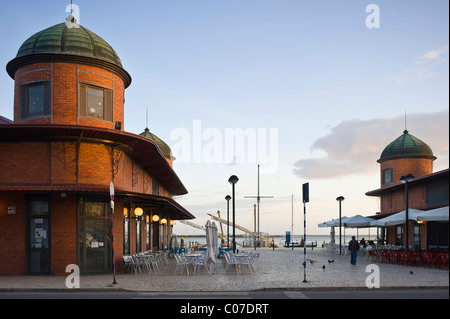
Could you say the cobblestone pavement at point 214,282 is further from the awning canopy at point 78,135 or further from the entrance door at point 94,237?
the awning canopy at point 78,135

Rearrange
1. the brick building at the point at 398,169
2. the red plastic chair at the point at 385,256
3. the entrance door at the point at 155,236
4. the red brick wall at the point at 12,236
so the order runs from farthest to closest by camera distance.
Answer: the brick building at the point at 398,169 < the entrance door at the point at 155,236 < the red plastic chair at the point at 385,256 < the red brick wall at the point at 12,236

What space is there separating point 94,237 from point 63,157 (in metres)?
3.44

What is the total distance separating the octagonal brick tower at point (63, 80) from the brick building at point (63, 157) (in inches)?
1.6

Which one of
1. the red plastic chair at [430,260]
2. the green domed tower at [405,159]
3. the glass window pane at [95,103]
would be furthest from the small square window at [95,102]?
the green domed tower at [405,159]

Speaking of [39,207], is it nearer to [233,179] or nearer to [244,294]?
[244,294]

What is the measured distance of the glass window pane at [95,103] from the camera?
67.9ft

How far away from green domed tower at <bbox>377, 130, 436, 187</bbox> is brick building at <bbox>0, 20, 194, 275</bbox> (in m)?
29.7

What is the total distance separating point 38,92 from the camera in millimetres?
20250

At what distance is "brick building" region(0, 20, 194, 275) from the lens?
18828mm

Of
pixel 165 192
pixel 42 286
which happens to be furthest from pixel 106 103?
pixel 165 192

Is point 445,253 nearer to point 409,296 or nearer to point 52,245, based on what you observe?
point 409,296

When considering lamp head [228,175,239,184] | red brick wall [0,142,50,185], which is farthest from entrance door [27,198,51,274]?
lamp head [228,175,239,184]

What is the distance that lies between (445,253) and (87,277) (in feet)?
48.7

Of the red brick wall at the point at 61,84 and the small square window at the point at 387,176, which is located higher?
the red brick wall at the point at 61,84
